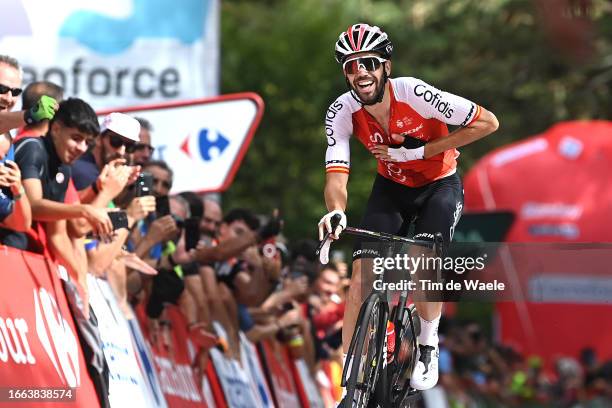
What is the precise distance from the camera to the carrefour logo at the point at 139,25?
13617 mm

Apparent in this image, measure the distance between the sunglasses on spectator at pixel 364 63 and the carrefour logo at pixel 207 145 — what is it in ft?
11.6

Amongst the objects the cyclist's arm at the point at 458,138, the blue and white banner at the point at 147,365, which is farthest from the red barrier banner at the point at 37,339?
the cyclist's arm at the point at 458,138

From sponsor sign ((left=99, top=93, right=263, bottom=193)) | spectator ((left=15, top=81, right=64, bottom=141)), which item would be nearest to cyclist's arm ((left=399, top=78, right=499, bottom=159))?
spectator ((left=15, top=81, right=64, bottom=141))

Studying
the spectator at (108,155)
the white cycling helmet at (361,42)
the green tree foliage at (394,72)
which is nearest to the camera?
the white cycling helmet at (361,42)

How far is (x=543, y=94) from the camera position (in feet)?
114

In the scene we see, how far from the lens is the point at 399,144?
9.06 meters

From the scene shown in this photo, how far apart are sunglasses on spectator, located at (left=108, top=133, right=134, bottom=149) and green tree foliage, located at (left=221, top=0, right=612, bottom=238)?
2242 centimetres

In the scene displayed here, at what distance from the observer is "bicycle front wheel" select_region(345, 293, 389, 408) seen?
324 inches

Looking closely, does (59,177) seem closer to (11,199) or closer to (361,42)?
(11,199)

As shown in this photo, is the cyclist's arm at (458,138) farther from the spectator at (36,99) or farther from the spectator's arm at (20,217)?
the spectator's arm at (20,217)

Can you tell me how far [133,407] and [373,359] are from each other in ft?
5.38

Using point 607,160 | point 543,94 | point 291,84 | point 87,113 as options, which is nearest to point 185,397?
point 87,113

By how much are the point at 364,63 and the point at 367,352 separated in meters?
1.72

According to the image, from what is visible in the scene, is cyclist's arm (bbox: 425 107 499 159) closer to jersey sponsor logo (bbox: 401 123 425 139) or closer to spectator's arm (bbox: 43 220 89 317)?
jersey sponsor logo (bbox: 401 123 425 139)
